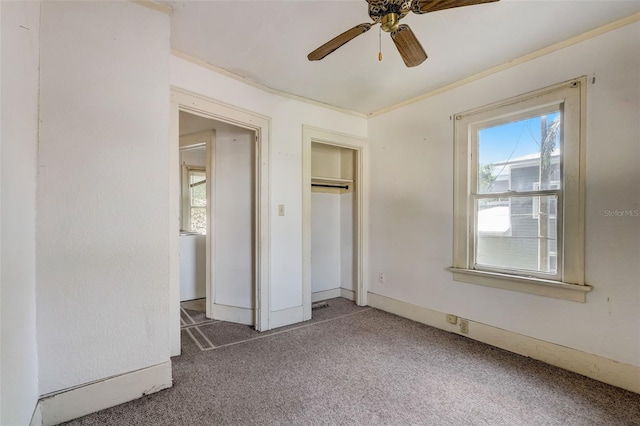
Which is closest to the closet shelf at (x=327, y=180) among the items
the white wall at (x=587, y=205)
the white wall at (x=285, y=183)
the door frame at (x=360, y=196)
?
the door frame at (x=360, y=196)

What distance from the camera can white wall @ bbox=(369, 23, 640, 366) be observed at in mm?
1934

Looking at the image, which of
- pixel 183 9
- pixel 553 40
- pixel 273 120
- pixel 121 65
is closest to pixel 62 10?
pixel 121 65

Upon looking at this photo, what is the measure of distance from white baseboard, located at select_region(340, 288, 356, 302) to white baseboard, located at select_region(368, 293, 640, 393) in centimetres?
92

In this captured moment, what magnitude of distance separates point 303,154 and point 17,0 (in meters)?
2.29

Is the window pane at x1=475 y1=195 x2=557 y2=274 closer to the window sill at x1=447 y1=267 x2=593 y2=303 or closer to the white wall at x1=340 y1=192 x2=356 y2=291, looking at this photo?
the window sill at x1=447 y1=267 x2=593 y2=303

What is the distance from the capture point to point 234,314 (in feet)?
10.4

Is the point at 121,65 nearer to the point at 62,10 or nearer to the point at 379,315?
the point at 62,10

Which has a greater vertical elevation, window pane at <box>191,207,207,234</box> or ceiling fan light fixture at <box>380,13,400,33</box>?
ceiling fan light fixture at <box>380,13,400,33</box>

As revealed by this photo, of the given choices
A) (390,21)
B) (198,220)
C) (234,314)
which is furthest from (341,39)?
(198,220)

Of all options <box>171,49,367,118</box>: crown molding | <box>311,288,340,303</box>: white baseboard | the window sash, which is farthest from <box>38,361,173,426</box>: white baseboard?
the window sash

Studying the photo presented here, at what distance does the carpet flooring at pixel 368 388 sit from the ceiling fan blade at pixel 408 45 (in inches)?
83.2

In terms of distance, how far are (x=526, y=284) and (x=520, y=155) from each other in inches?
42.6

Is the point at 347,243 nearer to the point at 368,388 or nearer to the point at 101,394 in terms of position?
the point at 368,388

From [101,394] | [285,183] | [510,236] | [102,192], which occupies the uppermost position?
[285,183]
